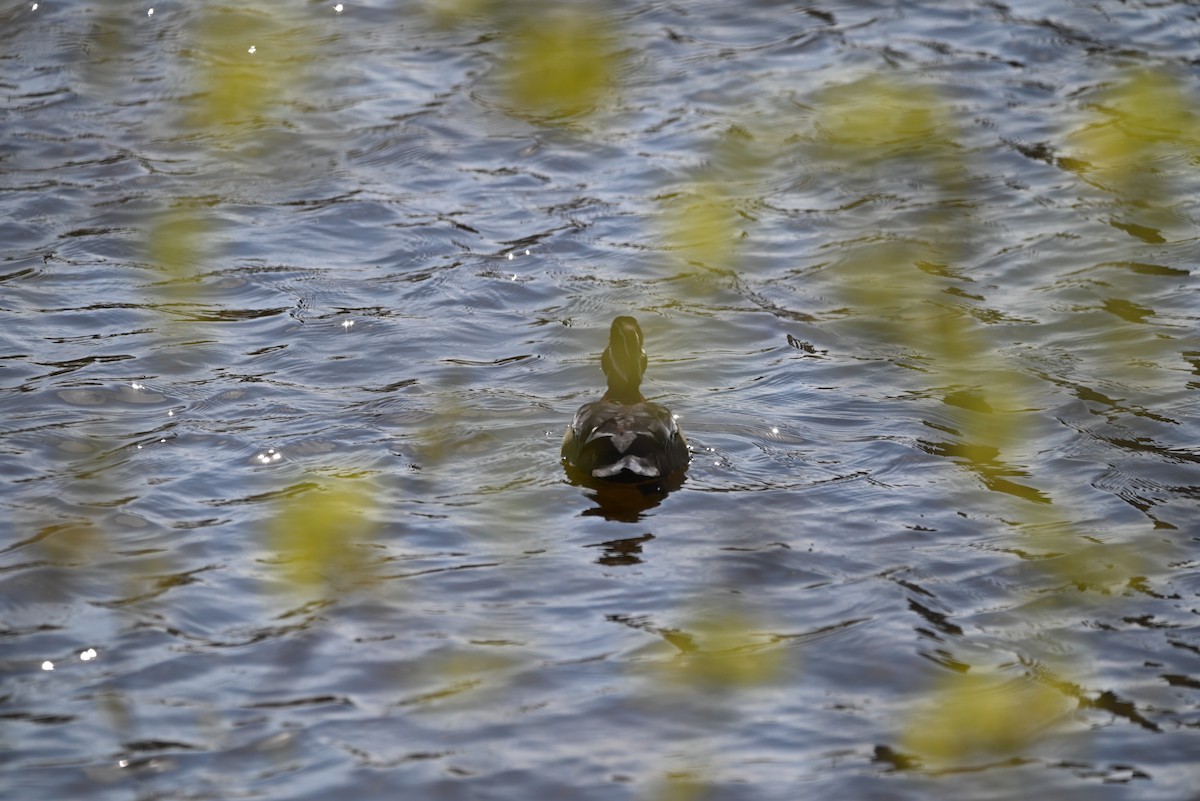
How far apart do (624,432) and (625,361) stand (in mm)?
616

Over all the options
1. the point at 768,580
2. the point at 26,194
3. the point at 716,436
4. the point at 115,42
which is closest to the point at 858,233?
the point at 716,436

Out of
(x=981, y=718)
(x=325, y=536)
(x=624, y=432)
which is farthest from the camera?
(x=624, y=432)

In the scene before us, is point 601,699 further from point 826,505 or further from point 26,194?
point 26,194

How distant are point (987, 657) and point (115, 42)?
10.8 meters

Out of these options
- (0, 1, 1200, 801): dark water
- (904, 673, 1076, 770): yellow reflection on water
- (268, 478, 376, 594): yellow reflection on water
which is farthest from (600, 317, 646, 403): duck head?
(904, 673, 1076, 770): yellow reflection on water

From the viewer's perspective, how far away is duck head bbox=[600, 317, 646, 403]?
27.8 feet

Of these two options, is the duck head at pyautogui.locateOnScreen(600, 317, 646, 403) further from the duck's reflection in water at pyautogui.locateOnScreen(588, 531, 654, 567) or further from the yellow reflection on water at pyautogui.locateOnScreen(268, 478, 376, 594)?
the yellow reflection on water at pyautogui.locateOnScreen(268, 478, 376, 594)

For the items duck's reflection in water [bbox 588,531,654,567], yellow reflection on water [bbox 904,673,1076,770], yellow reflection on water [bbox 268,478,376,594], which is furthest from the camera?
duck's reflection in water [bbox 588,531,654,567]

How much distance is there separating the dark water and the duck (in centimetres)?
16

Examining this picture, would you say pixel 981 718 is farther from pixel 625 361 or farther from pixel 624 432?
pixel 625 361

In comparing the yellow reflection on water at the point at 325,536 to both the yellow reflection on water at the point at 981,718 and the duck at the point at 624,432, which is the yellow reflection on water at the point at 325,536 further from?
the yellow reflection on water at the point at 981,718

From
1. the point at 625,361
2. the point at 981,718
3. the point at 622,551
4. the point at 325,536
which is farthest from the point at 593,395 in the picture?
the point at 981,718

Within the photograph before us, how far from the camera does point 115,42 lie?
47.8ft

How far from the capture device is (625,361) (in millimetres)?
8500
